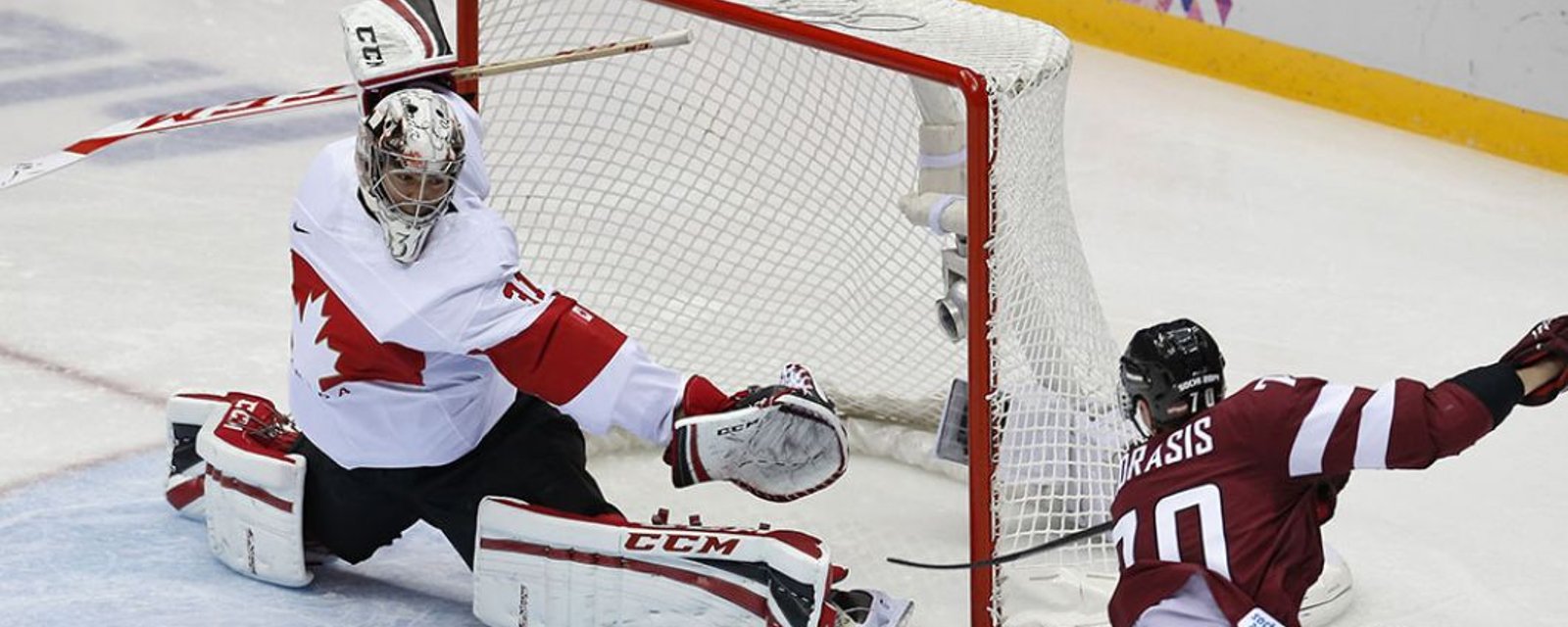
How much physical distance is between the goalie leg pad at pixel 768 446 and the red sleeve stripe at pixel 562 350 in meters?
0.14

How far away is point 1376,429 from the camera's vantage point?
2.38 m

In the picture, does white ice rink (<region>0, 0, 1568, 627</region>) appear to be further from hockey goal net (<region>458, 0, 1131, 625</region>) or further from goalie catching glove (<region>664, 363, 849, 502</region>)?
goalie catching glove (<region>664, 363, 849, 502</region>)

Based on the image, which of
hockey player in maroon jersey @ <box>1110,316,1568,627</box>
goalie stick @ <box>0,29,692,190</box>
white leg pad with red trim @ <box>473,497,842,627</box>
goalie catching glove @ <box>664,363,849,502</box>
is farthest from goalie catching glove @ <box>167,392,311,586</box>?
hockey player in maroon jersey @ <box>1110,316,1568,627</box>

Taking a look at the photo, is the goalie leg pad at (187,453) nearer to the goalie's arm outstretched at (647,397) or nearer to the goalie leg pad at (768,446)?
the goalie's arm outstretched at (647,397)

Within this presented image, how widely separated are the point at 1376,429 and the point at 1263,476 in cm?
15

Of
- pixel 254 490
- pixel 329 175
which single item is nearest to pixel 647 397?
pixel 329 175

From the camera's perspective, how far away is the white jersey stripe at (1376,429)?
2371 millimetres

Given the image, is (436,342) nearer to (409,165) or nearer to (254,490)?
(409,165)

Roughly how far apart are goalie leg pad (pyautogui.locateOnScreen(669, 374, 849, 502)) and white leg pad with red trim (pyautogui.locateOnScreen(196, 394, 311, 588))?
1.78ft

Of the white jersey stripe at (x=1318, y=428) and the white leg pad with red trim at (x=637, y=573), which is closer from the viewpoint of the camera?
the white jersey stripe at (x=1318, y=428)

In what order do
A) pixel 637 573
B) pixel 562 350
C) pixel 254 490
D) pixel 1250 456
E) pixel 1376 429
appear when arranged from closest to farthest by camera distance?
pixel 1376 429 → pixel 1250 456 → pixel 562 350 → pixel 637 573 → pixel 254 490

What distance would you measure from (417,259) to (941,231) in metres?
0.75

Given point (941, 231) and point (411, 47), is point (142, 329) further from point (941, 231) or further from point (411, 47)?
point (941, 231)

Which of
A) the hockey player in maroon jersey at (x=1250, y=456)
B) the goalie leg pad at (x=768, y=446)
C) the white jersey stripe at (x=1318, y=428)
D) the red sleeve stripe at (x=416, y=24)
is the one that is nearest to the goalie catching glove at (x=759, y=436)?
the goalie leg pad at (x=768, y=446)
